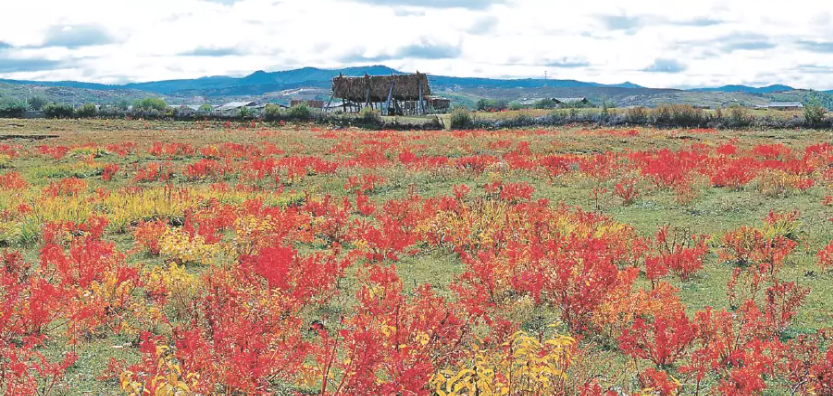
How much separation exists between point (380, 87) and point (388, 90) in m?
0.89

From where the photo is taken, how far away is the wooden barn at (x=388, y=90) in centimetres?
5744

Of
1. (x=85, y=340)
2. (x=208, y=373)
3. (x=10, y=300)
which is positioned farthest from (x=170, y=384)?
(x=10, y=300)

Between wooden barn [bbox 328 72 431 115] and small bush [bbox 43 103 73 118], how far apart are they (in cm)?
2318

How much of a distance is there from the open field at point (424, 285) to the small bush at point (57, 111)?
1489 inches

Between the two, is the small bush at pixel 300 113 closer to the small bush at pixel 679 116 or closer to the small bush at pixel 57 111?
the small bush at pixel 57 111

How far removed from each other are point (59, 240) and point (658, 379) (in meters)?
9.80

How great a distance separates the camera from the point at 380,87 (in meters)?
58.2

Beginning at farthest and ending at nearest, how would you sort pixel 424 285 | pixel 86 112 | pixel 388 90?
pixel 388 90 → pixel 86 112 → pixel 424 285

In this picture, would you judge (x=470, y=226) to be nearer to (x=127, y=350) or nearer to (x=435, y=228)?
(x=435, y=228)

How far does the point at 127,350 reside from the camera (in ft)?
21.7

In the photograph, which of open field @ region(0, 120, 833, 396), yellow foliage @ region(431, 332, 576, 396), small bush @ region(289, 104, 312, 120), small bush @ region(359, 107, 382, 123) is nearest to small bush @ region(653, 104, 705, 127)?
small bush @ region(359, 107, 382, 123)

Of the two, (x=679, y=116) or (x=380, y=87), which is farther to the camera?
(x=380, y=87)

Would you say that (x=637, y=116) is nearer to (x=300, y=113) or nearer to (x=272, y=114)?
(x=300, y=113)

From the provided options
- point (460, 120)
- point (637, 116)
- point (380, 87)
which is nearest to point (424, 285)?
point (460, 120)
